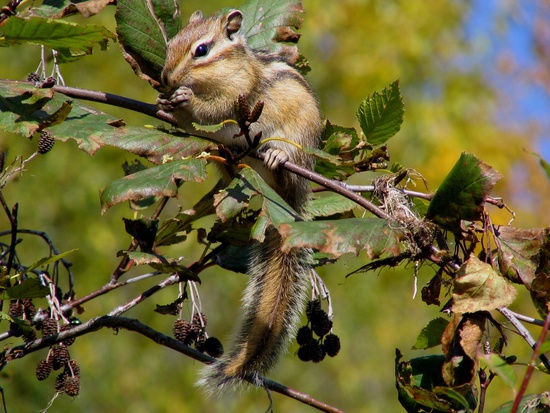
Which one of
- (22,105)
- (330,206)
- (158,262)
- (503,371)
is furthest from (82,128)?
(503,371)

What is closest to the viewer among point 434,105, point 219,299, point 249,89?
point 249,89

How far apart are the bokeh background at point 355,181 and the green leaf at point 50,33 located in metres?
2.79

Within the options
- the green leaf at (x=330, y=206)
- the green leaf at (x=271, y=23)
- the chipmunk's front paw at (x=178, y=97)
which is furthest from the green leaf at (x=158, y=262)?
the green leaf at (x=271, y=23)

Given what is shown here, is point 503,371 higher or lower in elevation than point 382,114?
higher

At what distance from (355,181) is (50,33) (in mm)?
4113

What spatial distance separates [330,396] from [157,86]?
3748mm

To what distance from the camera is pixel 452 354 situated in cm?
103

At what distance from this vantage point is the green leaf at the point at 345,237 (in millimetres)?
1003

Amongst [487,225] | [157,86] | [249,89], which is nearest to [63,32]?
[157,86]

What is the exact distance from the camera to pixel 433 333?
115 cm

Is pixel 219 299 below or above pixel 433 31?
below

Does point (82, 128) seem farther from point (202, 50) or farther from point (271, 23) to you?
point (202, 50)

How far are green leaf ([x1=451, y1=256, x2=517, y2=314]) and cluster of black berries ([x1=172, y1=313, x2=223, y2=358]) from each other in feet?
1.75

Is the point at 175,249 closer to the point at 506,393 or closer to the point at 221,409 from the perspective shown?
the point at 221,409
